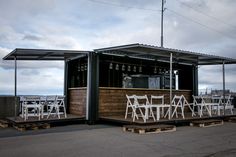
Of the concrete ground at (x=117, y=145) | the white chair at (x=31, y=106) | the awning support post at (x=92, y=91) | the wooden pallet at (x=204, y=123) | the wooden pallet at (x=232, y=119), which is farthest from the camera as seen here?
the wooden pallet at (x=232, y=119)

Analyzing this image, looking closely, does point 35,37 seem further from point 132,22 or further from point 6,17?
point 132,22

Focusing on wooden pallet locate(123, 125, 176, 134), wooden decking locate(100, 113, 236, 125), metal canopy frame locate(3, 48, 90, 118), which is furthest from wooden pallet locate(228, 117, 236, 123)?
metal canopy frame locate(3, 48, 90, 118)

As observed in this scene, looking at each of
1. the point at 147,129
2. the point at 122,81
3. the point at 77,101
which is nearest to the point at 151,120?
the point at 147,129

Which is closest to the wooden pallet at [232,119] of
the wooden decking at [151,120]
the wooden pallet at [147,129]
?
the wooden decking at [151,120]

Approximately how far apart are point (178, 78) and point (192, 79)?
0.73 m

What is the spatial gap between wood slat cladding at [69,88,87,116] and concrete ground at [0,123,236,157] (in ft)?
10.5

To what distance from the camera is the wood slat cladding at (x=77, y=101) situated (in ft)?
38.9

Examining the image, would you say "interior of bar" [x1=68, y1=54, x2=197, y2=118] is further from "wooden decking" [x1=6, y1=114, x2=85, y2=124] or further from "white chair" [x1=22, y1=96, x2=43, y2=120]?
"white chair" [x1=22, y1=96, x2=43, y2=120]

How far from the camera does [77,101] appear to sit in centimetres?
1240

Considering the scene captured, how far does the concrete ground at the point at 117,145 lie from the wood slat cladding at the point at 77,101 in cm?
321

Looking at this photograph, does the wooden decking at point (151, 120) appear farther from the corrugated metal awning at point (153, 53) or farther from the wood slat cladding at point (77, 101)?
the corrugated metal awning at point (153, 53)

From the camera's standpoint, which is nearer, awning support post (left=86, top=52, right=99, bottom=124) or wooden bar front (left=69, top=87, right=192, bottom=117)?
awning support post (left=86, top=52, right=99, bottom=124)

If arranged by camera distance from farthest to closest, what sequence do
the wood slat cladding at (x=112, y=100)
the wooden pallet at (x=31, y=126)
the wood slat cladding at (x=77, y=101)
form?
the wood slat cladding at (x=77, y=101)
the wood slat cladding at (x=112, y=100)
the wooden pallet at (x=31, y=126)

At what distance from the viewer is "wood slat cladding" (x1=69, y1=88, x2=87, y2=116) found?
38.9 feet
